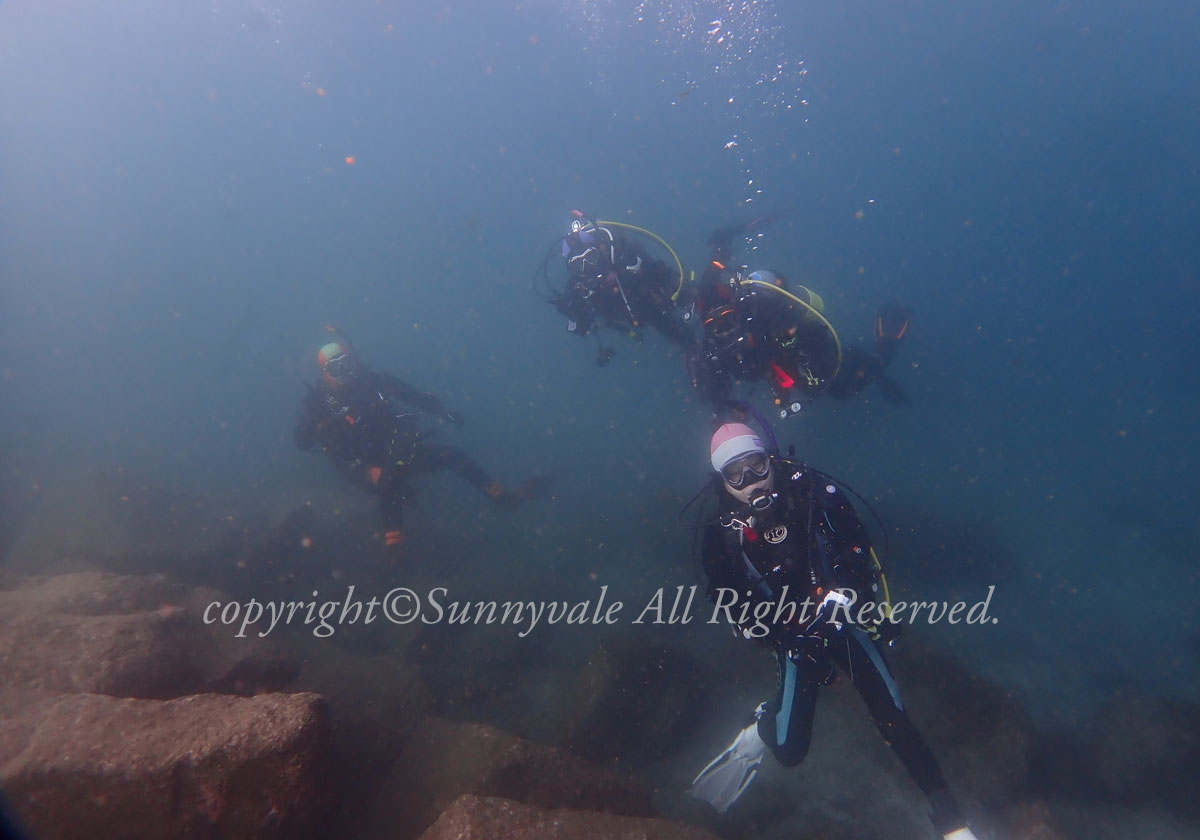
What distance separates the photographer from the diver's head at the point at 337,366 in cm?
961

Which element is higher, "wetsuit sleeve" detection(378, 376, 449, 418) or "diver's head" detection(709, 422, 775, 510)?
"diver's head" detection(709, 422, 775, 510)

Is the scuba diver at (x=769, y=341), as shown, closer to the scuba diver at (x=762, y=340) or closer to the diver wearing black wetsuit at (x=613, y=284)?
the scuba diver at (x=762, y=340)

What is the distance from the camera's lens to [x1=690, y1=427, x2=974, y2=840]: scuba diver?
4891 millimetres

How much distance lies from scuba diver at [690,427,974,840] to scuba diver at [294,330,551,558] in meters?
6.32

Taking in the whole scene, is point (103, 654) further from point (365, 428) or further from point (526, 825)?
point (365, 428)

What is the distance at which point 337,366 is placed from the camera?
31.5ft

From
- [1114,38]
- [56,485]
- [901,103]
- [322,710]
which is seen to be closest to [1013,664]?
[322,710]

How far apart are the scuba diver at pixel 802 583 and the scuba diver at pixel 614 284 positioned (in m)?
4.75

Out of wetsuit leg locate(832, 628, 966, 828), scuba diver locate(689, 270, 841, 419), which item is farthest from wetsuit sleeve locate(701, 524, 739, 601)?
scuba diver locate(689, 270, 841, 419)

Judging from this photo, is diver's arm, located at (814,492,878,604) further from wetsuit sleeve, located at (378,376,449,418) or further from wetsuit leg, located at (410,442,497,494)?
wetsuit sleeve, located at (378,376,449,418)

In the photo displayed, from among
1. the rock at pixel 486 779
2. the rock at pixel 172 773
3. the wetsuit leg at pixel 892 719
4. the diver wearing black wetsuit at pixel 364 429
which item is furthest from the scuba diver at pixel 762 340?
the rock at pixel 172 773

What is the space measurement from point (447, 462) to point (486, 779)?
275 inches

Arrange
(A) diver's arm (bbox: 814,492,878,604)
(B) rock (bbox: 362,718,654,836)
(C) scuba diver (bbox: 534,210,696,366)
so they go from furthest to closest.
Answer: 1. (C) scuba diver (bbox: 534,210,696,366)
2. (A) diver's arm (bbox: 814,492,878,604)
3. (B) rock (bbox: 362,718,654,836)

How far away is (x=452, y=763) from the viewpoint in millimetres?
5199
